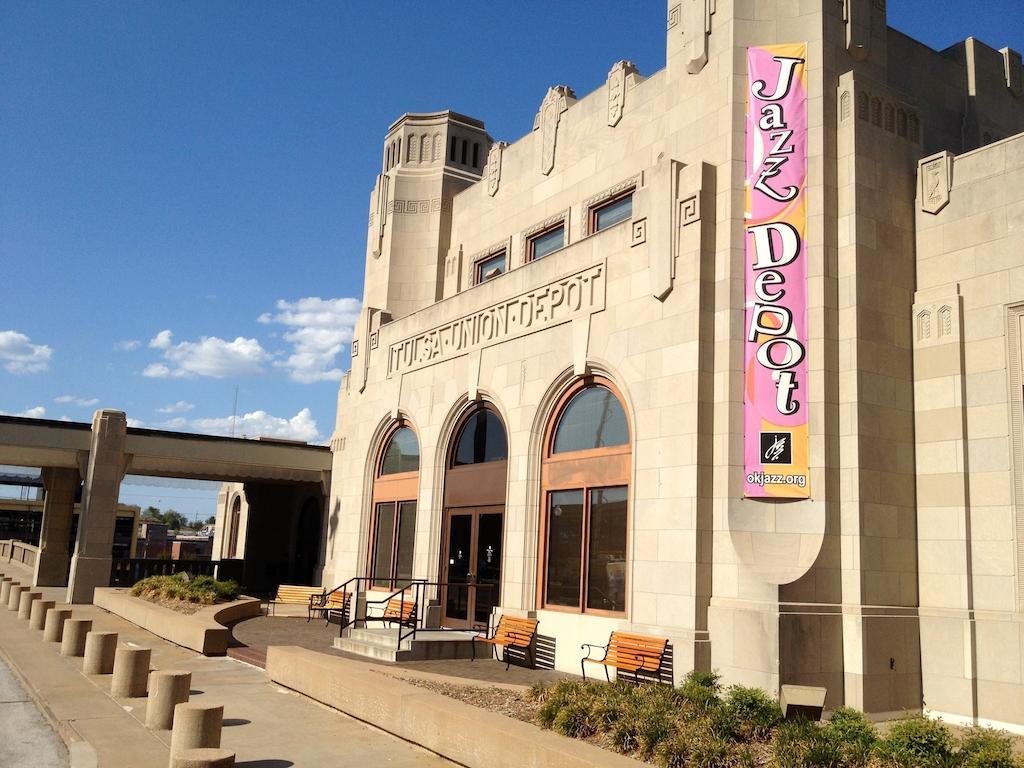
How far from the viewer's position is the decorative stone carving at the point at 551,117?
2231 centimetres

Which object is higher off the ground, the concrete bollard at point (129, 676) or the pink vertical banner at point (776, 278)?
the pink vertical banner at point (776, 278)

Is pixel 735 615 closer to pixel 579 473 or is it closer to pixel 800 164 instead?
pixel 579 473

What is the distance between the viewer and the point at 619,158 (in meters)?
20.0

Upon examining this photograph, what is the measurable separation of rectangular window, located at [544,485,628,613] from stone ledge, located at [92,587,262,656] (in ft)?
21.9

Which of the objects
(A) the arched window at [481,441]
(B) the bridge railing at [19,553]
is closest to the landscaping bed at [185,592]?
(A) the arched window at [481,441]

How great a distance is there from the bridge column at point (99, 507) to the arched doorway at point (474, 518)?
44.1 feet

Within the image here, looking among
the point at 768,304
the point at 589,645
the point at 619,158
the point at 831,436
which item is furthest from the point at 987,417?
the point at 619,158

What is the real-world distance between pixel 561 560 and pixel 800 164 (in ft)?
28.8

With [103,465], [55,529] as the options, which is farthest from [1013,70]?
[55,529]

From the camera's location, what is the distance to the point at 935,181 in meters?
15.9

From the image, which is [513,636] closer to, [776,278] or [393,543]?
[393,543]

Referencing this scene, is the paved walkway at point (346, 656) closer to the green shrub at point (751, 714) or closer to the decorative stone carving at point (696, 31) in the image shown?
the green shrub at point (751, 714)

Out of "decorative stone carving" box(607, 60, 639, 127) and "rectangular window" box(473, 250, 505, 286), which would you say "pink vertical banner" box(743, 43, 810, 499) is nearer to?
"decorative stone carving" box(607, 60, 639, 127)

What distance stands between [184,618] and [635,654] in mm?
10295
